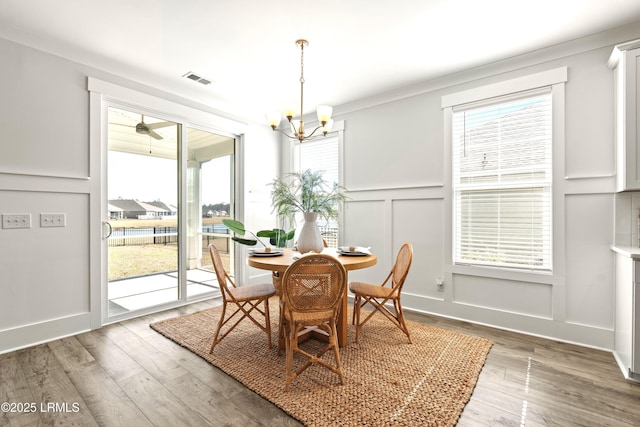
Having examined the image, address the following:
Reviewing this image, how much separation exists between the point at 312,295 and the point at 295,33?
222 centimetres

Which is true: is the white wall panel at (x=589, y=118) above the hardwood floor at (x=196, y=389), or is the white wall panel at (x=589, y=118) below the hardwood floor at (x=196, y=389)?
above

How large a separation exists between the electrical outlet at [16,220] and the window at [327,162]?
122 inches

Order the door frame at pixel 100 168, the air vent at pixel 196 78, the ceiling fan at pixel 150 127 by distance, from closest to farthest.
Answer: the door frame at pixel 100 168
the air vent at pixel 196 78
the ceiling fan at pixel 150 127

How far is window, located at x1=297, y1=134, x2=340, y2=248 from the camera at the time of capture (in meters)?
4.43

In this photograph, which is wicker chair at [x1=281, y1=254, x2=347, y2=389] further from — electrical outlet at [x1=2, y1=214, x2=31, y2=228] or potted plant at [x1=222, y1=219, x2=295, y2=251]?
electrical outlet at [x1=2, y1=214, x2=31, y2=228]

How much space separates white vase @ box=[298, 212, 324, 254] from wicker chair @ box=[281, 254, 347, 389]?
69cm

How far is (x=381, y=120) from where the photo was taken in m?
3.92

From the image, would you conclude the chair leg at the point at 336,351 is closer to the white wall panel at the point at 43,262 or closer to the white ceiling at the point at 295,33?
the white ceiling at the point at 295,33

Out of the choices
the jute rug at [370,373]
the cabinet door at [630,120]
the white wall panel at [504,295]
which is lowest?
the jute rug at [370,373]

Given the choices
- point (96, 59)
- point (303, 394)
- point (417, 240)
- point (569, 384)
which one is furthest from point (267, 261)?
point (96, 59)

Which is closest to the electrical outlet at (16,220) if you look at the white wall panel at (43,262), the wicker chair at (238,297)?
the white wall panel at (43,262)

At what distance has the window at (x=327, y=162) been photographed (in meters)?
4.43

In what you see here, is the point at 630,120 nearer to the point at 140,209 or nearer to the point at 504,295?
the point at 504,295

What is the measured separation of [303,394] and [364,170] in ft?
9.51
